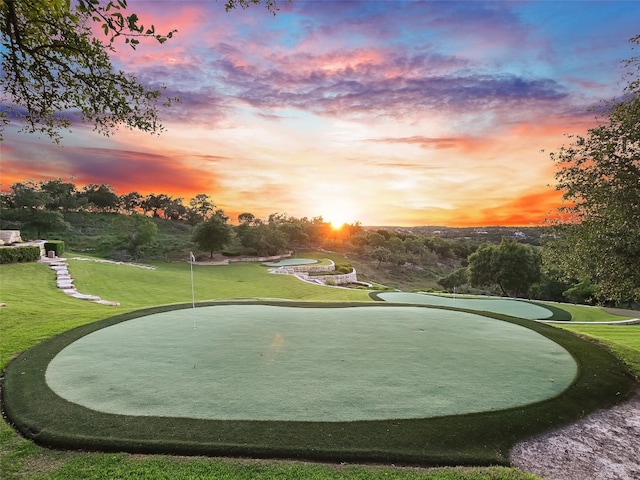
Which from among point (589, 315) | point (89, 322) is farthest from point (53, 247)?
point (589, 315)

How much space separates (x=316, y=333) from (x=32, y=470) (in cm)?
538

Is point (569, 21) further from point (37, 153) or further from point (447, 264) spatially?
point (447, 264)

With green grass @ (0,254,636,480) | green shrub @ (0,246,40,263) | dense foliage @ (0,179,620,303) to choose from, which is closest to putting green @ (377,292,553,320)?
green grass @ (0,254,636,480)

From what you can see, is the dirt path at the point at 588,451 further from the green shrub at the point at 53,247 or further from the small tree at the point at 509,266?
the small tree at the point at 509,266

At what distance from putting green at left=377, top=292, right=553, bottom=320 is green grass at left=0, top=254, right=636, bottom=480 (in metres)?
2.43

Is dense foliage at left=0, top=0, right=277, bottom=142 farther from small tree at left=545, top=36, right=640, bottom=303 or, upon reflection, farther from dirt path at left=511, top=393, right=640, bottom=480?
small tree at left=545, top=36, right=640, bottom=303

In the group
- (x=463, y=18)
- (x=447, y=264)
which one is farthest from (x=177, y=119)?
(x=447, y=264)

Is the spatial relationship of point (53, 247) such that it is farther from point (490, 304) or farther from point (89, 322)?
point (490, 304)

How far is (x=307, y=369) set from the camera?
18.7 ft

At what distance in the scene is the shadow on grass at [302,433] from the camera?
11.7 ft

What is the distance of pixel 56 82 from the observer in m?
5.09

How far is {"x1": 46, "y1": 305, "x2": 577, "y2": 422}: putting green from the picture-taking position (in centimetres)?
449

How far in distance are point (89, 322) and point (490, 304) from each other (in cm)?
1734

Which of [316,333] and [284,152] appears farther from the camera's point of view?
[284,152]
